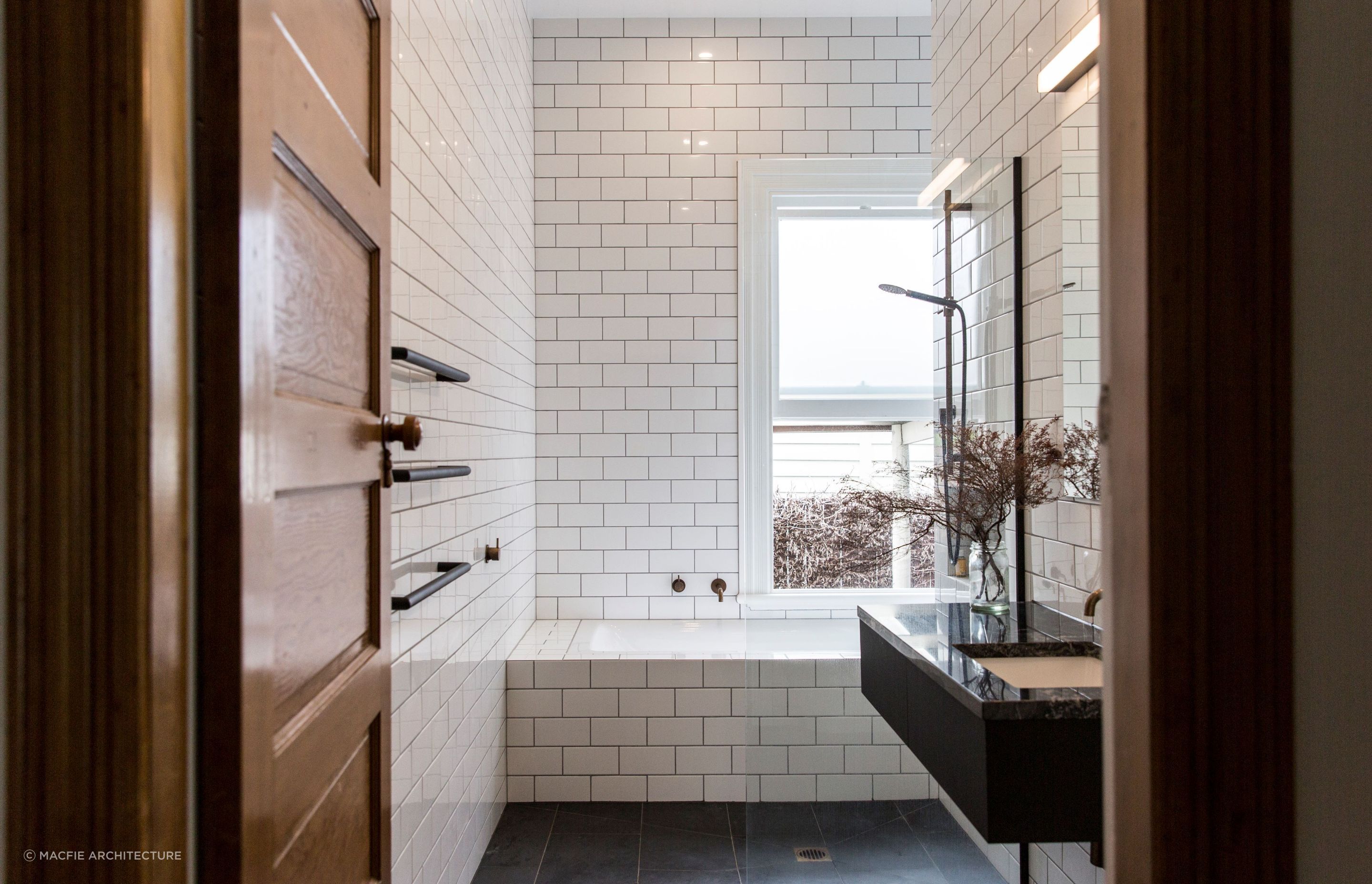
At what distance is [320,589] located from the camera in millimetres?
889

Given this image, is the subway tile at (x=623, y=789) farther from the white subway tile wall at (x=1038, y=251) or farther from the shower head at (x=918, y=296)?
the shower head at (x=918, y=296)

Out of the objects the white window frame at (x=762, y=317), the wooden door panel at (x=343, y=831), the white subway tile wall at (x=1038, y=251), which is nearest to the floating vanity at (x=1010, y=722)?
the white subway tile wall at (x=1038, y=251)

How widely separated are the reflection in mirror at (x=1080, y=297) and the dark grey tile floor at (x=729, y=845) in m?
1.05

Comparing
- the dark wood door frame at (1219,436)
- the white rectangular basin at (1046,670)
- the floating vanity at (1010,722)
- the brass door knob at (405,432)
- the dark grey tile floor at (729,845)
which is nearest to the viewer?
the dark wood door frame at (1219,436)

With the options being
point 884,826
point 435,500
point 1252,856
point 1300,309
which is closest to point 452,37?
point 435,500

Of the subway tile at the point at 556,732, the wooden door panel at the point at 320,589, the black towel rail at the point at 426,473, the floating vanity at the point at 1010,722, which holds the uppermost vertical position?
the black towel rail at the point at 426,473

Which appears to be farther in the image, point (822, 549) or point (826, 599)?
point (822, 549)

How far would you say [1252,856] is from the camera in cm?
48

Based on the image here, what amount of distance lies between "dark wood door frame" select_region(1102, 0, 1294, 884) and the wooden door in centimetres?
70

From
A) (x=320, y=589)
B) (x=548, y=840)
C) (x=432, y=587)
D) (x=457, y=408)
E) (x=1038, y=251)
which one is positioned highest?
(x=1038, y=251)

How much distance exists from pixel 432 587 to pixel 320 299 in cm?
85

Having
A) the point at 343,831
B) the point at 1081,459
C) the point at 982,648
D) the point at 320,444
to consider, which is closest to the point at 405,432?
the point at 320,444

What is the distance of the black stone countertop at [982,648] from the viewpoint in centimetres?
125

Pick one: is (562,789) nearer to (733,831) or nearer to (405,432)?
(733,831)
